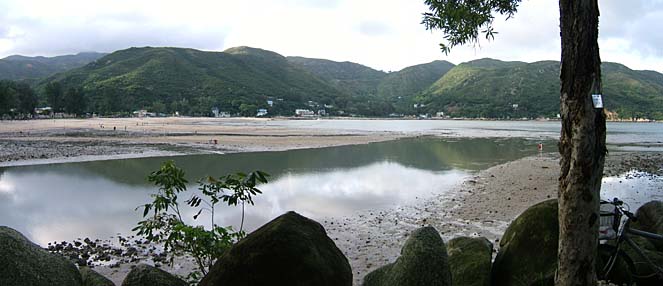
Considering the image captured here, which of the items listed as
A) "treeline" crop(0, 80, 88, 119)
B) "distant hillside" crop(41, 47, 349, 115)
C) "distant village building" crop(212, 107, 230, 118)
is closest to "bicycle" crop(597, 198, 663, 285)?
"treeline" crop(0, 80, 88, 119)

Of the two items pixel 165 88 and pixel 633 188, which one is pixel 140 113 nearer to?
pixel 165 88

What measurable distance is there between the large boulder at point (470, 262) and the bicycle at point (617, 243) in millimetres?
1391

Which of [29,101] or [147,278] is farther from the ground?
[29,101]

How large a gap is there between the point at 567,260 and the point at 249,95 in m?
178

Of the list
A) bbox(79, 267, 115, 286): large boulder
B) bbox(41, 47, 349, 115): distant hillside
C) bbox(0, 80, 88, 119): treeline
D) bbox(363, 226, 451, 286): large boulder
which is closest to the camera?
bbox(363, 226, 451, 286): large boulder

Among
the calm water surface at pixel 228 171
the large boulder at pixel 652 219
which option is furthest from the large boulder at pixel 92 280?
the large boulder at pixel 652 219

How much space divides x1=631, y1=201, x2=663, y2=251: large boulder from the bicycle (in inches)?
58.7

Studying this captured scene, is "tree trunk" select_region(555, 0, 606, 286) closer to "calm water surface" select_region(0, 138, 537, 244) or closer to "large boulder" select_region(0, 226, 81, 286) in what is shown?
"large boulder" select_region(0, 226, 81, 286)

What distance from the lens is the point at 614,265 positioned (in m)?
5.62

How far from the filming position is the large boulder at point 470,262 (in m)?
5.60

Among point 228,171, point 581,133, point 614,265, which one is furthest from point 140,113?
point 581,133

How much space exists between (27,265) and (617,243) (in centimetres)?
645

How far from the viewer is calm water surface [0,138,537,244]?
12430 mm

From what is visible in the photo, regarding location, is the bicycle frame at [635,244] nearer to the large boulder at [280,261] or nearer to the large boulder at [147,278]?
the large boulder at [280,261]
